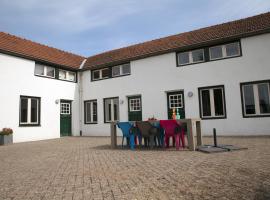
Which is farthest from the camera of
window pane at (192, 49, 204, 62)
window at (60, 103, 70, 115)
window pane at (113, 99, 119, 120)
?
window at (60, 103, 70, 115)

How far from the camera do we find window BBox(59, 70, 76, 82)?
56.7 ft

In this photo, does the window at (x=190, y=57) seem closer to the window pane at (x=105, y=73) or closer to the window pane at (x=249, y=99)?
the window pane at (x=249, y=99)

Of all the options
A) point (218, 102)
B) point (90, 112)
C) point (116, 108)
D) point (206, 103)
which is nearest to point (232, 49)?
point (218, 102)

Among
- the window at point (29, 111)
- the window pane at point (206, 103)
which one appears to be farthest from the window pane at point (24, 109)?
the window pane at point (206, 103)

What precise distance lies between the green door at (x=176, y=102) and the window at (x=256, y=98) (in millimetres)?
→ 3316

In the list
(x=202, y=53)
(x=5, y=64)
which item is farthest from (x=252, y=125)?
(x=5, y=64)

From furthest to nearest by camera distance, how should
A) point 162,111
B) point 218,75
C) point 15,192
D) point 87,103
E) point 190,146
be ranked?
1. point 87,103
2. point 162,111
3. point 218,75
4. point 190,146
5. point 15,192

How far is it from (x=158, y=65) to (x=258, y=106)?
6.18 m

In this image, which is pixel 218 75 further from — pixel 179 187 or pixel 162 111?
pixel 179 187

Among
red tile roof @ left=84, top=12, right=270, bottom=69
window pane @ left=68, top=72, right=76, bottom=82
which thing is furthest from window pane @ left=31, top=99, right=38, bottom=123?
red tile roof @ left=84, top=12, right=270, bottom=69

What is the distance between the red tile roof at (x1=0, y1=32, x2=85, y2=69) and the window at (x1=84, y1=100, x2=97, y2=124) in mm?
2990

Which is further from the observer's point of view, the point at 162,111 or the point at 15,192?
the point at 162,111

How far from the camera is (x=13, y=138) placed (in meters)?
13.3

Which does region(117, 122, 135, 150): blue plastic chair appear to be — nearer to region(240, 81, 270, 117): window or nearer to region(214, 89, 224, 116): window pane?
region(214, 89, 224, 116): window pane
